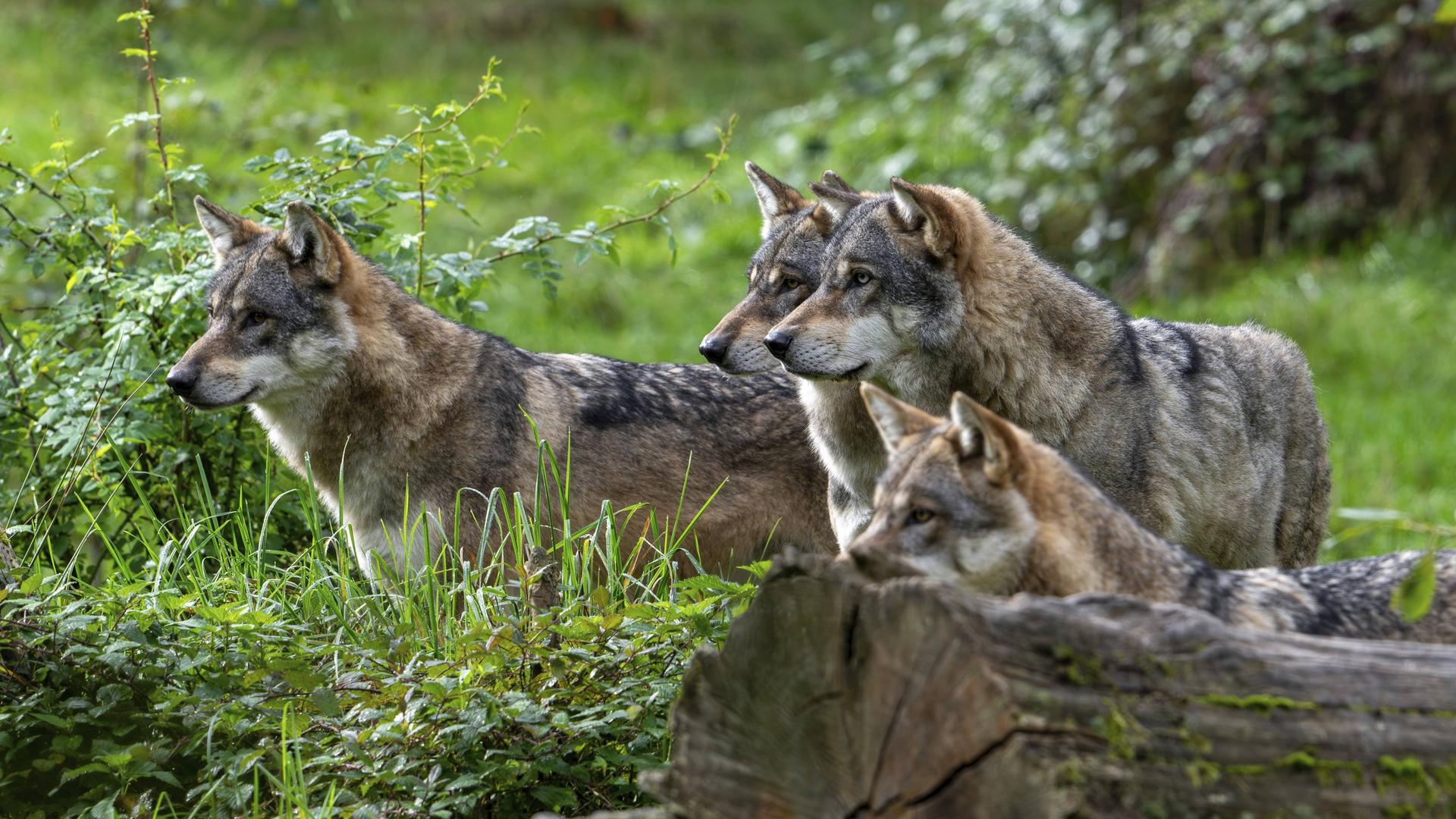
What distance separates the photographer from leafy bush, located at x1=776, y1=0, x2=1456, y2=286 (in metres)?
14.0

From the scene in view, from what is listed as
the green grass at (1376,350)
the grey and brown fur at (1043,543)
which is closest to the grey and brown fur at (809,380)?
the grey and brown fur at (1043,543)

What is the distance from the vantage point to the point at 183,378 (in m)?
6.04

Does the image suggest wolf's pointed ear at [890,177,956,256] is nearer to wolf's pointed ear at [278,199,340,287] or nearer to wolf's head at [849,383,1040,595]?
wolf's head at [849,383,1040,595]

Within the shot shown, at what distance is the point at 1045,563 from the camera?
3.92 meters

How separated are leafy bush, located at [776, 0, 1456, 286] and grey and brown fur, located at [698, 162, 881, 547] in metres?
8.44

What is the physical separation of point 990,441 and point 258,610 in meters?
2.48

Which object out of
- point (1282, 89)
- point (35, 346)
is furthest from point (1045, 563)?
point (1282, 89)

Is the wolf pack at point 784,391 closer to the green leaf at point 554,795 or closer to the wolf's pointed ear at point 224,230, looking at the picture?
the wolf's pointed ear at point 224,230

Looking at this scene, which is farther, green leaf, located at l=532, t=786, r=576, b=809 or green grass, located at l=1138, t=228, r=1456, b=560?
green grass, located at l=1138, t=228, r=1456, b=560

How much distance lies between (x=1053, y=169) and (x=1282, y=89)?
7.63 ft

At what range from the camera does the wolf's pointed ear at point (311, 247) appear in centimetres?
625

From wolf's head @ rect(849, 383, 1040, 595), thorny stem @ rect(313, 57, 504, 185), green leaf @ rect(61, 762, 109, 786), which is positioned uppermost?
thorny stem @ rect(313, 57, 504, 185)

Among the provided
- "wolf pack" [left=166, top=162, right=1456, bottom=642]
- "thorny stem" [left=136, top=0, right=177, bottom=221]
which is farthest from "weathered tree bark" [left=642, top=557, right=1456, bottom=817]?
"thorny stem" [left=136, top=0, right=177, bottom=221]

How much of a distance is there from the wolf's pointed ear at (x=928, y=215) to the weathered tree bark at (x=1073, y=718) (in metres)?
2.77
